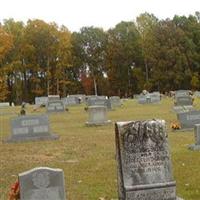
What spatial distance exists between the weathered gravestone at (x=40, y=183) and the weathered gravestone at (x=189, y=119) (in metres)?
12.5

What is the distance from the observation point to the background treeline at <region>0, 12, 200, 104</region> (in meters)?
66.4

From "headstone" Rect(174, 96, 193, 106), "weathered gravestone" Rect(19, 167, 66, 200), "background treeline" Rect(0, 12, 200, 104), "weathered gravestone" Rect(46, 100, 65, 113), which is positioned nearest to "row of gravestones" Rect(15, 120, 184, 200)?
"weathered gravestone" Rect(19, 167, 66, 200)

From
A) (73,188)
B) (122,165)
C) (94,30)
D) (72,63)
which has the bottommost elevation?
(73,188)

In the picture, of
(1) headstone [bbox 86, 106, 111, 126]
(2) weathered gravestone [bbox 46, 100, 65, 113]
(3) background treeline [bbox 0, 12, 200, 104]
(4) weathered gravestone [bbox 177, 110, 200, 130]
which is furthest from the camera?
(3) background treeline [bbox 0, 12, 200, 104]

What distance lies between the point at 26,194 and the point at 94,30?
71.7 meters

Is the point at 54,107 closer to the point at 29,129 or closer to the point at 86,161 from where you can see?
the point at 29,129

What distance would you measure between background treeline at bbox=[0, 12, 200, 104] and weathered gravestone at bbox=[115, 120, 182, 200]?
5470cm

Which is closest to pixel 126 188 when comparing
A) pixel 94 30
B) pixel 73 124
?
pixel 73 124

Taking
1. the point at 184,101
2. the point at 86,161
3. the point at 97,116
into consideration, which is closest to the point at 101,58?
the point at 184,101

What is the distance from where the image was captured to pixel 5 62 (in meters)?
66.2

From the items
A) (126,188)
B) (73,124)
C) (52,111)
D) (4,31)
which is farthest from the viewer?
(4,31)

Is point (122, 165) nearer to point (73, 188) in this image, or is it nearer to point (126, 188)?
point (126, 188)

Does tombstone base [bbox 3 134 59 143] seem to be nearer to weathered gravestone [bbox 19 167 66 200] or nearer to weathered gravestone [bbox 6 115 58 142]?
weathered gravestone [bbox 6 115 58 142]

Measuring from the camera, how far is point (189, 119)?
20484 millimetres
